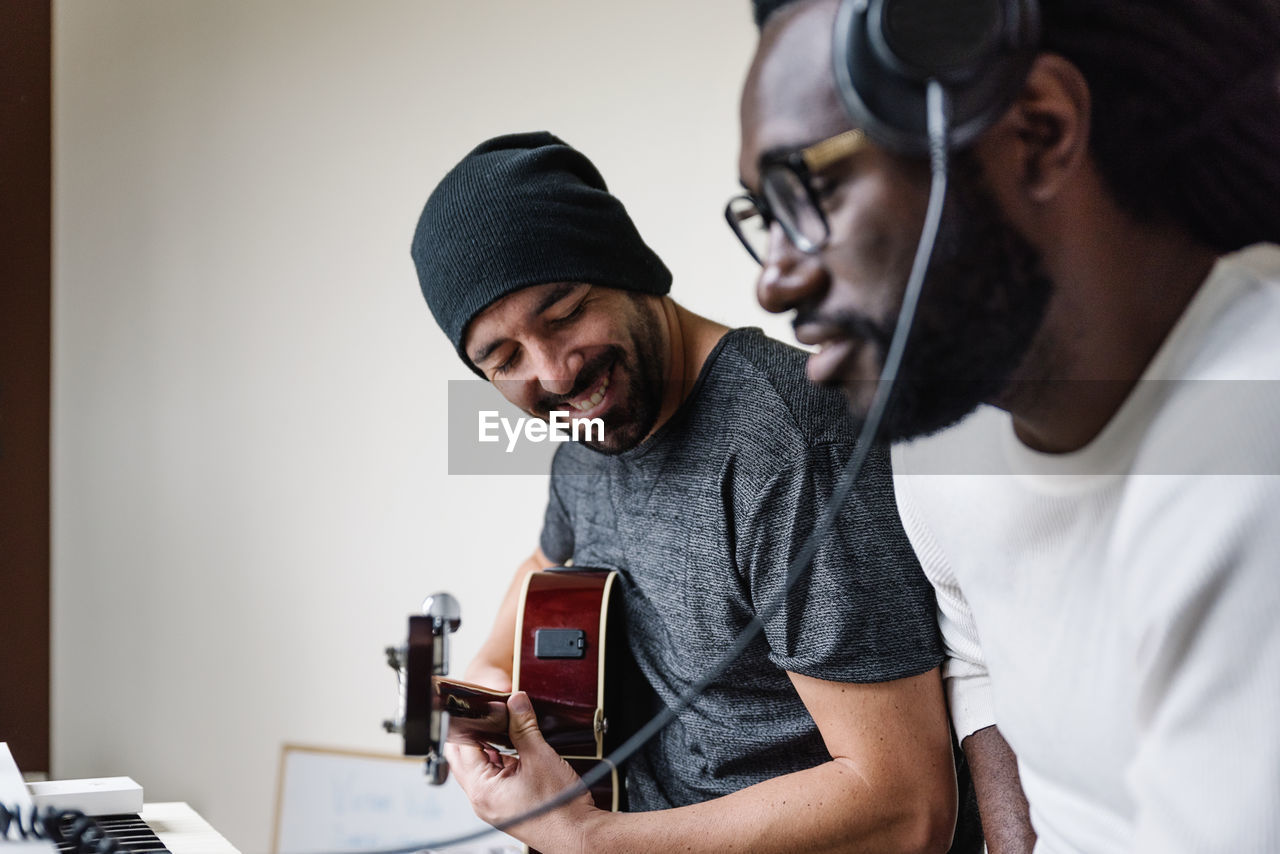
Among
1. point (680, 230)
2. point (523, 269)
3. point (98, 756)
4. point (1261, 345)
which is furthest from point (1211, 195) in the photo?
point (98, 756)

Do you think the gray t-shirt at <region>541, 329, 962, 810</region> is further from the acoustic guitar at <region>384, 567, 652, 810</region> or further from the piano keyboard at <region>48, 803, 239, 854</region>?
the piano keyboard at <region>48, 803, 239, 854</region>

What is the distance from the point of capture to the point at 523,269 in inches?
48.6

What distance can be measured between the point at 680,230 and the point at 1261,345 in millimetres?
1583

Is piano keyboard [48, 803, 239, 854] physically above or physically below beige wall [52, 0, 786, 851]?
below

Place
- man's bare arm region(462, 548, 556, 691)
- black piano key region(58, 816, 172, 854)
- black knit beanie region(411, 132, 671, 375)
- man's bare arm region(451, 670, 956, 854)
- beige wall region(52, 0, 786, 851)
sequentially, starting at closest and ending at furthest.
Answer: black piano key region(58, 816, 172, 854)
man's bare arm region(451, 670, 956, 854)
black knit beanie region(411, 132, 671, 375)
man's bare arm region(462, 548, 556, 691)
beige wall region(52, 0, 786, 851)

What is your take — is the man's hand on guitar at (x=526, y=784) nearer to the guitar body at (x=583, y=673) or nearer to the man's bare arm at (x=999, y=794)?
the guitar body at (x=583, y=673)

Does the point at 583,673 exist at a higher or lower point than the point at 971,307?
lower

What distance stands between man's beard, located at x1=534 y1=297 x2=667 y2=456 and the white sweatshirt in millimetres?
452

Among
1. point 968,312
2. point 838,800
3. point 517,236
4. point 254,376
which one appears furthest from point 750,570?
point 254,376

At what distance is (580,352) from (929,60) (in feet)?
2.20

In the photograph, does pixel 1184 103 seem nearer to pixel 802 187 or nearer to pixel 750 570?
pixel 802 187

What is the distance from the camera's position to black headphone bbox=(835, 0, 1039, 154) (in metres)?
0.63

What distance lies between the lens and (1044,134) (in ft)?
2.21

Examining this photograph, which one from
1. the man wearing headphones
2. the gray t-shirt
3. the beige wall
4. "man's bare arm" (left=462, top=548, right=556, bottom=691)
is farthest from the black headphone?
the beige wall
